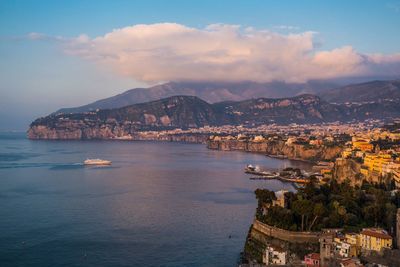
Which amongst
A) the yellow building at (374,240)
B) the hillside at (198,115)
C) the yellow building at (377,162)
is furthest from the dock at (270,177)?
the hillside at (198,115)

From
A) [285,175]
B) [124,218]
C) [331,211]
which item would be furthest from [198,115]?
[331,211]

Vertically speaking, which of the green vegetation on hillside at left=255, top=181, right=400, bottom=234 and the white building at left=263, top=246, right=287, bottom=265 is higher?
the green vegetation on hillside at left=255, top=181, right=400, bottom=234

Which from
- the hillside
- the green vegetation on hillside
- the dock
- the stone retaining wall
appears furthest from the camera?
the hillside

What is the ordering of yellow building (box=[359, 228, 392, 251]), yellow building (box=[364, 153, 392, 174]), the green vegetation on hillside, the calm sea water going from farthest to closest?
1. yellow building (box=[364, 153, 392, 174])
2. the calm sea water
3. the green vegetation on hillside
4. yellow building (box=[359, 228, 392, 251])

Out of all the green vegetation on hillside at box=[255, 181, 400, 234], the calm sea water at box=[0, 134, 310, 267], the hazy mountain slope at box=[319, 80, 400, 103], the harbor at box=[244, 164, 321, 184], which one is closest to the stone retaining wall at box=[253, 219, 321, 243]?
the green vegetation on hillside at box=[255, 181, 400, 234]

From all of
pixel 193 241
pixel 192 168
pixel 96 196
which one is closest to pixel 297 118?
pixel 192 168

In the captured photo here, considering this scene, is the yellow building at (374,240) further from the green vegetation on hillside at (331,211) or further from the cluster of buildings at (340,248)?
the green vegetation on hillside at (331,211)

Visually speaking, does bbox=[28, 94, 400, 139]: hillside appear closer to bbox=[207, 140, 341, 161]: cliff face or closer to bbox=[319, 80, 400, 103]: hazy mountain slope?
bbox=[319, 80, 400, 103]: hazy mountain slope
